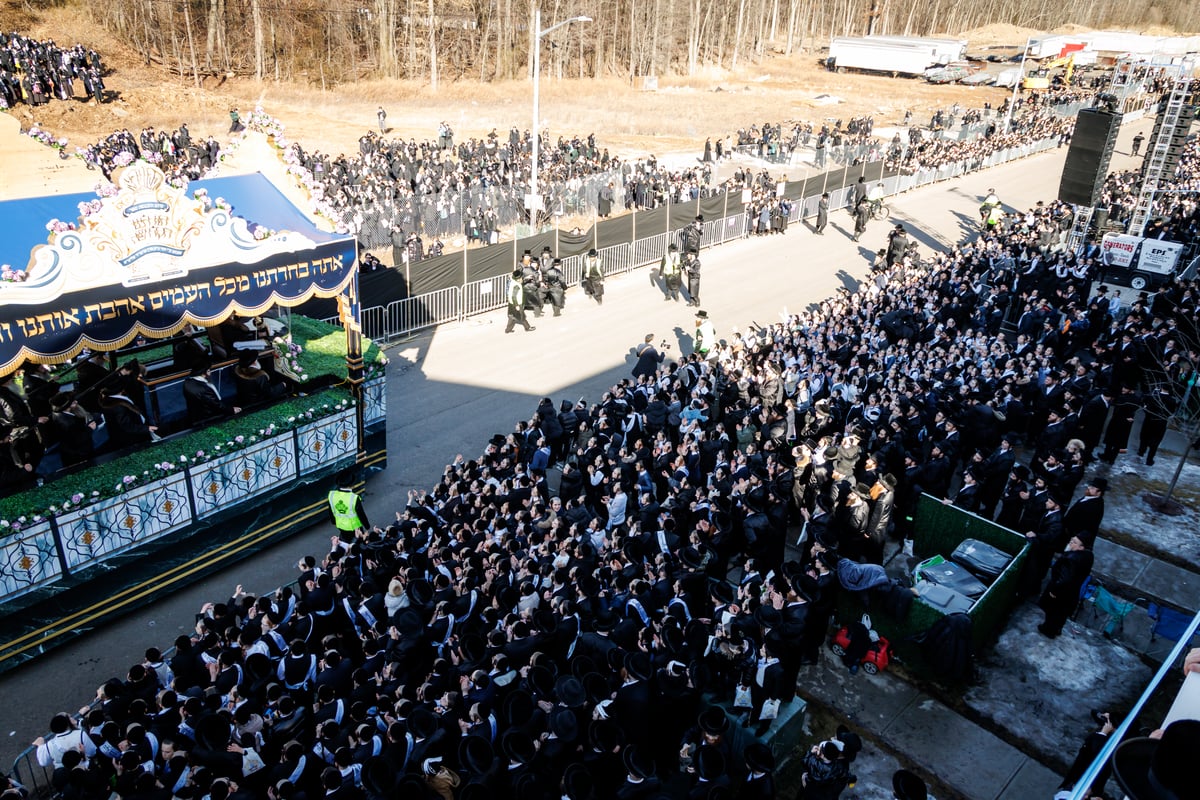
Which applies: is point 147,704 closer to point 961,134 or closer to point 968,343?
point 968,343

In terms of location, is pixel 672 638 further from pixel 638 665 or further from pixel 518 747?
pixel 518 747

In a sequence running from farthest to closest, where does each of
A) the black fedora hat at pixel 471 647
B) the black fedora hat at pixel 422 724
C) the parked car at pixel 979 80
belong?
the parked car at pixel 979 80 → the black fedora hat at pixel 471 647 → the black fedora hat at pixel 422 724

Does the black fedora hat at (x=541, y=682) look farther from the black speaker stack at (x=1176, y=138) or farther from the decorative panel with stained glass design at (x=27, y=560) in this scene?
the black speaker stack at (x=1176, y=138)

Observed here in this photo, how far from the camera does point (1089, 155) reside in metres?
25.8

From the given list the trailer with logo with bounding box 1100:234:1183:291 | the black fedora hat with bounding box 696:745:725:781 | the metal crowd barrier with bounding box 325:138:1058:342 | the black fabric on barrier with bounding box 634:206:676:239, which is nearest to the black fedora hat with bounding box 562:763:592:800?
the black fedora hat with bounding box 696:745:725:781

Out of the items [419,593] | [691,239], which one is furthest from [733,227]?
[419,593]

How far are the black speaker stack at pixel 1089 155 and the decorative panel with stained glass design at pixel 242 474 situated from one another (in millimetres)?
25052

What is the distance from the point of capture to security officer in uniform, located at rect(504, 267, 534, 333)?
19.8m

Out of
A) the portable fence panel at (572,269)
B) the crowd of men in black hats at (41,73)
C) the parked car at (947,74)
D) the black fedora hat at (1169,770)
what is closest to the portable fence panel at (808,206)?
the portable fence panel at (572,269)

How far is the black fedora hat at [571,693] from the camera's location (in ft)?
24.1

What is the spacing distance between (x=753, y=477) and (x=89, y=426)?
8.82 meters

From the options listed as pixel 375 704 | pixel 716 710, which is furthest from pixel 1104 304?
pixel 375 704

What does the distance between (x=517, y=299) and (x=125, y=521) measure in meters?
10.8

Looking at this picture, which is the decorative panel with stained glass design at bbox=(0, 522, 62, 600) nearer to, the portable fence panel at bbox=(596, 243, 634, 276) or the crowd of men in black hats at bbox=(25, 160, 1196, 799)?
the crowd of men in black hats at bbox=(25, 160, 1196, 799)
